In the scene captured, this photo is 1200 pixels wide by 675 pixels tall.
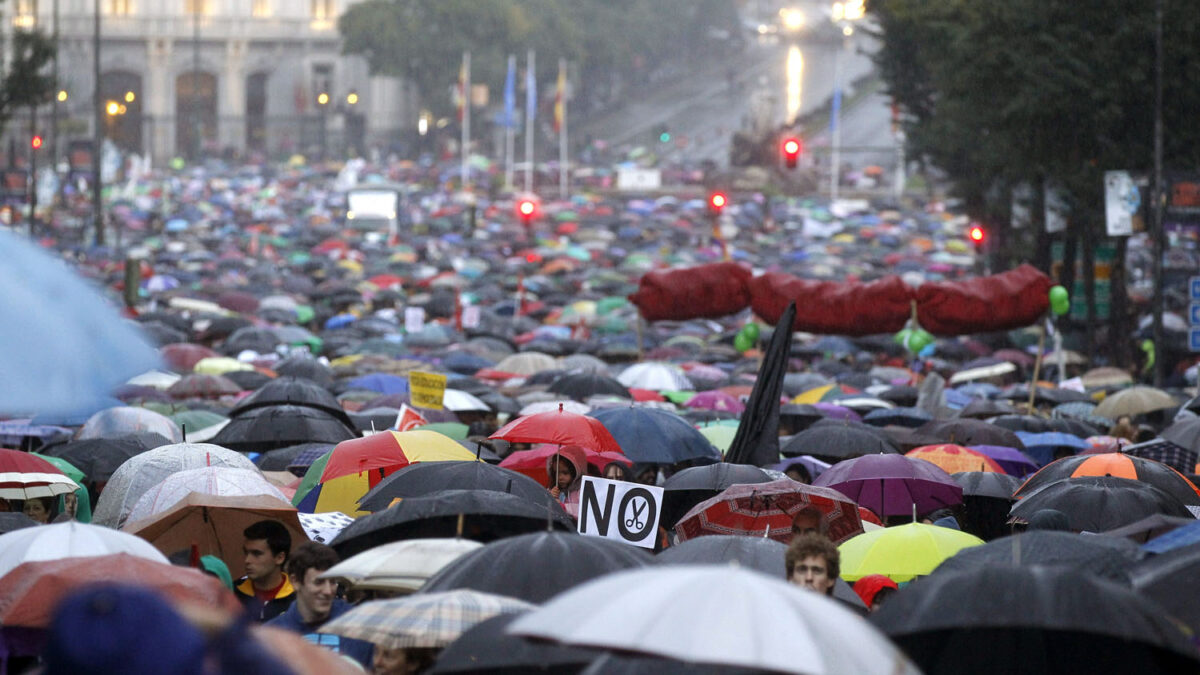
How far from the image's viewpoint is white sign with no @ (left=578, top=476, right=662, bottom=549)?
1014cm

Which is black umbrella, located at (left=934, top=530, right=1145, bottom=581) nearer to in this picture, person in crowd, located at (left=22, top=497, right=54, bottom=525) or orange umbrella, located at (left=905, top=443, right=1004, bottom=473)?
person in crowd, located at (left=22, top=497, right=54, bottom=525)

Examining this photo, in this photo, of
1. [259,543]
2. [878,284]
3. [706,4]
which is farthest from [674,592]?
[706,4]

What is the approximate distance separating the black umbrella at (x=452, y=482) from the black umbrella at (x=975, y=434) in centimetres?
649

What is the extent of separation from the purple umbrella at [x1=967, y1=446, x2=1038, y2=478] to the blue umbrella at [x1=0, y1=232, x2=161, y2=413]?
921cm

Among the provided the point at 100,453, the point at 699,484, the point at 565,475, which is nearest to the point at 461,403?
the point at 100,453

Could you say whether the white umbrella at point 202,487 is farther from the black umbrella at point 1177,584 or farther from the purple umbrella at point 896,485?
the black umbrella at point 1177,584

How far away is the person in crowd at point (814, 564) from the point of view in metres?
8.03

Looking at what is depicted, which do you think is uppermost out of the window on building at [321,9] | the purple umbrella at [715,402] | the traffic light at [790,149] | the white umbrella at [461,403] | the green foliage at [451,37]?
the window on building at [321,9]

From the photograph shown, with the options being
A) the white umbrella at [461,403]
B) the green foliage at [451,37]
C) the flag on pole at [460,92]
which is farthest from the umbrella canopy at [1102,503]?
the green foliage at [451,37]

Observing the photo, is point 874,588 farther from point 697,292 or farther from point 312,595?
point 697,292

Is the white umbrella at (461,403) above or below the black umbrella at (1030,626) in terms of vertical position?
below

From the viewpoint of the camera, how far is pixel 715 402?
67.1ft

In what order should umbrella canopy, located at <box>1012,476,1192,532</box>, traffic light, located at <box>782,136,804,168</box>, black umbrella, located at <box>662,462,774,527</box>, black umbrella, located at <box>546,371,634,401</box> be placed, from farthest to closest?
traffic light, located at <box>782,136,804,168</box> < black umbrella, located at <box>546,371,634,401</box> < black umbrella, located at <box>662,462,774,527</box> < umbrella canopy, located at <box>1012,476,1192,532</box>

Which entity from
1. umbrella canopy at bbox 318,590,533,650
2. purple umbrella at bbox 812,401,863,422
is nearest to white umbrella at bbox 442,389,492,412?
purple umbrella at bbox 812,401,863,422
